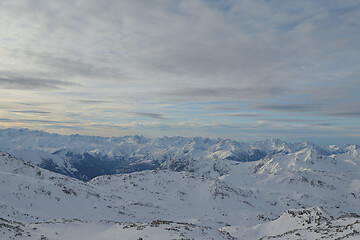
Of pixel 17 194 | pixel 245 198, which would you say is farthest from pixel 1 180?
pixel 245 198

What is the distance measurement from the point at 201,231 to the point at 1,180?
2515 inches

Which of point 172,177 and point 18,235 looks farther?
point 172,177

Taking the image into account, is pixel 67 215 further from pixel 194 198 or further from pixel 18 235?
pixel 194 198

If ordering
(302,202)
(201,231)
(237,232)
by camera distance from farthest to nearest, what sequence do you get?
1. (302,202)
2. (237,232)
3. (201,231)

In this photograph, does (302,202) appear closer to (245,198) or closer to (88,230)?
(245,198)

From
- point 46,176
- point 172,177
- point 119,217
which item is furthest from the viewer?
point 172,177

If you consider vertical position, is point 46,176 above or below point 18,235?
below

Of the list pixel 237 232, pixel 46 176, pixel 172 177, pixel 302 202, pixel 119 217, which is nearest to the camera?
pixel 237 232

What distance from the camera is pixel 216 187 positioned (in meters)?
158

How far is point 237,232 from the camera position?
50688mm

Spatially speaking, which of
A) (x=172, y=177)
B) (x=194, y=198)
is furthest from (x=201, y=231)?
(x=172, y=177)

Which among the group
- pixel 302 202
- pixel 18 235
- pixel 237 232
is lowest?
pixel 302 202

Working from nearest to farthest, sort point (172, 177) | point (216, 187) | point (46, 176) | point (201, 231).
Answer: point (201, 231)
point (46, 176)
point (216, 187)
point (172, 177)

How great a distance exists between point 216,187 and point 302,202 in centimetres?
8637
